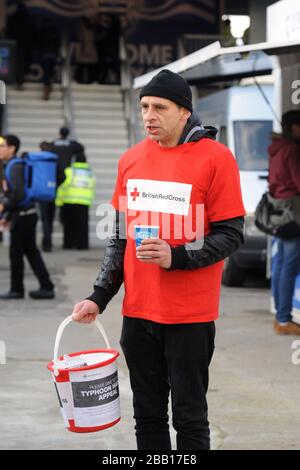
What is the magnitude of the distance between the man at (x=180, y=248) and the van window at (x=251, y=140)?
10.6 metres

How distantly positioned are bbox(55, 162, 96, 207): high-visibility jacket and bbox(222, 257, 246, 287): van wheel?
5686 mm

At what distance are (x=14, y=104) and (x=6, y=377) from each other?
1985 centimetres

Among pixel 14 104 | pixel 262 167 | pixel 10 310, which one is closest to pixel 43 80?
pixel 14 104

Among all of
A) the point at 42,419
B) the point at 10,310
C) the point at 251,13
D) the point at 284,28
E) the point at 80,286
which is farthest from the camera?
→ the point at 80,286

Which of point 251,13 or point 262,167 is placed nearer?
point 251,13

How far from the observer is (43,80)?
28641mm

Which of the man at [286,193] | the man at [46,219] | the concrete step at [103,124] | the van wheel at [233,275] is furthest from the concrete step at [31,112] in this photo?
the man at [286,193]

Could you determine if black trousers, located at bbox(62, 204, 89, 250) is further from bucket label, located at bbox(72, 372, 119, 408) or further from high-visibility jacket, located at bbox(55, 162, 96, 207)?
bucket label, located at bbox(72, 372, 119, 408)

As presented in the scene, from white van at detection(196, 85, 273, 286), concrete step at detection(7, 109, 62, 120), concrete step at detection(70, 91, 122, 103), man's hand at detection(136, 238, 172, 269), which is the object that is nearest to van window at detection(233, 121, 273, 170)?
white van at detection(196, 85, 273, 286)

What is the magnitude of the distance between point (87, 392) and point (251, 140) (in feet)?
36.4

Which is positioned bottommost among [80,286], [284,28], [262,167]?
[80,286]

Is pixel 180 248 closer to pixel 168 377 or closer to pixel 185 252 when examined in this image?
pixel 185 252
